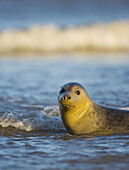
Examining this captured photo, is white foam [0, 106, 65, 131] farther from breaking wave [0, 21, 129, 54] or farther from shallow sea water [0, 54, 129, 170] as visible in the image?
breaking wave [0, 21, 129, 54]

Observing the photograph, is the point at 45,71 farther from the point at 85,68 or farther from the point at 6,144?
the point at 6,144

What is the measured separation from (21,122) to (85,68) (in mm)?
6310

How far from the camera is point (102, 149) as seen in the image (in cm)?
465

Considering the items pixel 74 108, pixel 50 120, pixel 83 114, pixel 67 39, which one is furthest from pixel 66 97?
pixel 67 39

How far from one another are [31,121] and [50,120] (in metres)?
0.27

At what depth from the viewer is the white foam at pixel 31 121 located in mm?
5809

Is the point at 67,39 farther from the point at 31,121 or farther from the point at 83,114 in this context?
the point at 83,114

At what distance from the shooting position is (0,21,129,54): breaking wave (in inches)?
732

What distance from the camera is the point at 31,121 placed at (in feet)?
19.7

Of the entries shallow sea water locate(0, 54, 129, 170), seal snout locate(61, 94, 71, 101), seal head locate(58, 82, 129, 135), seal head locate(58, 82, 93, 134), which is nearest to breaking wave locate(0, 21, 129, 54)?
shallow sea water locate(0, 54, 129, 170)

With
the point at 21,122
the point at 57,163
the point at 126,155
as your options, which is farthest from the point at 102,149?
the point at 21,122

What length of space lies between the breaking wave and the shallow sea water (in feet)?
19.8

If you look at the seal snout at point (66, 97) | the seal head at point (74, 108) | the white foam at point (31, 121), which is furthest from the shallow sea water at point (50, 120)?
the seal snout at point (66, 97)

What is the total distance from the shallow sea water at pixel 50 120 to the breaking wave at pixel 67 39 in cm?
604
